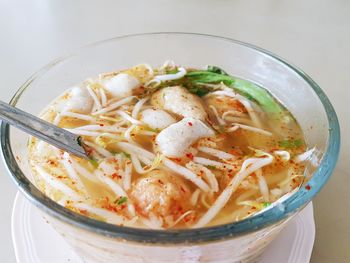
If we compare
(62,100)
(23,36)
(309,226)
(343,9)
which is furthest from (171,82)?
(343,9)

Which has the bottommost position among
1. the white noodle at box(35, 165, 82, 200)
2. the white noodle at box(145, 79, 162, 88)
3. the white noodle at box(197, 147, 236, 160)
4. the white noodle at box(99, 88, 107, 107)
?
the white noodle at box(35, 165, 82, 200)

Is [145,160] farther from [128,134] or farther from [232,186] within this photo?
[232,186]

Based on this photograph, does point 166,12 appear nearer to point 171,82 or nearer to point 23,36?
point 23,36

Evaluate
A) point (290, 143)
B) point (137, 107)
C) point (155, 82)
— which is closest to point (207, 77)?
point (155, 82)

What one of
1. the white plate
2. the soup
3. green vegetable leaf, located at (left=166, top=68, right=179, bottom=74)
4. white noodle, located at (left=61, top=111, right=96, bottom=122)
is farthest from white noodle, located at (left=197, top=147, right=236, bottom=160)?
green vegetable leaf, located at (left=166, top=68, right=179, bottom=74)

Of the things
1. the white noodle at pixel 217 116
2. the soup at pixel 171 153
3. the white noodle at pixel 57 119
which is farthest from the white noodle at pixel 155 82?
the white noodle at pixel 57 119

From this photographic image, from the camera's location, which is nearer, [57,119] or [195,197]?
[195,197]

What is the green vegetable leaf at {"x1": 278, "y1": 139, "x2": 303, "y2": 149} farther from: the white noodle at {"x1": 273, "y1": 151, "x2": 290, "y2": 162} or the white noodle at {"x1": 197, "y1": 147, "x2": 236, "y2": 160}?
the white noodle at {"x1": 197, "y1": 147, "x2": 236, "y2": 160}
